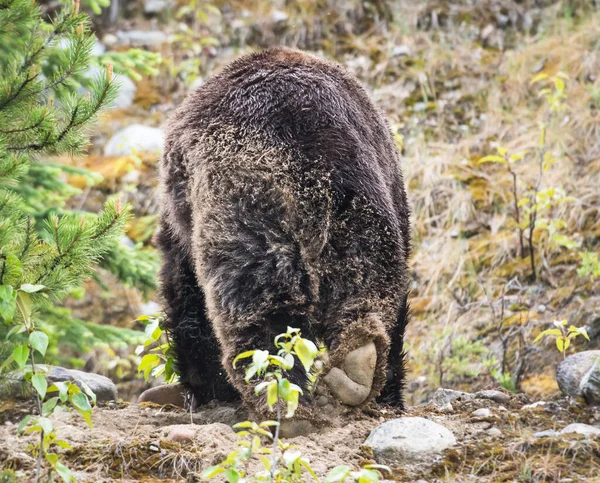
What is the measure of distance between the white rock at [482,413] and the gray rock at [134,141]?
562 cm

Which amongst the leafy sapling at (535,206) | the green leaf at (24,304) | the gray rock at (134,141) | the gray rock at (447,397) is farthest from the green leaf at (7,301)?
the gray rock at (134,141)

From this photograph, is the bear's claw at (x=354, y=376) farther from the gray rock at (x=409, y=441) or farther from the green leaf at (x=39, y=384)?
the green leaf at (x=39, y=384)

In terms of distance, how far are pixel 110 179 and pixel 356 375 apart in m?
5.62

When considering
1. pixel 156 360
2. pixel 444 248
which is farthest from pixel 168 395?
pixel 444 248

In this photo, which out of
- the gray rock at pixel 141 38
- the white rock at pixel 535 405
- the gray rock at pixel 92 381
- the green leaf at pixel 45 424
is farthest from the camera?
the gray rock at pixel 141 38

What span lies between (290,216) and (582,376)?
154cm

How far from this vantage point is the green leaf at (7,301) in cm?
248

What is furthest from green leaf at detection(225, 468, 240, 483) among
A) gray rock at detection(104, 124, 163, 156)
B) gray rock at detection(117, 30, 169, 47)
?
gray rock at detection(117, 30, 169, 47)

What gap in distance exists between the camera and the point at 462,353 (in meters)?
5.26

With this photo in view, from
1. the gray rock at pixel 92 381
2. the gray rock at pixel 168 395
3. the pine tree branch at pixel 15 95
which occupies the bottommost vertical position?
the gray rock at pixel 168 395

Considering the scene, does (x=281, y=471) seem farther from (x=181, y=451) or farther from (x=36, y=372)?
(x=36, y=372)

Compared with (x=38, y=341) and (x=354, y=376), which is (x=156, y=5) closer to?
(x=354, y=376)

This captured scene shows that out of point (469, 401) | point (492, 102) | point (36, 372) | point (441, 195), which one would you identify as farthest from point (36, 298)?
point (492, 102)

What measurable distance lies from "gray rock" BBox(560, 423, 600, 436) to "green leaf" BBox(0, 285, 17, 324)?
2037 mm
